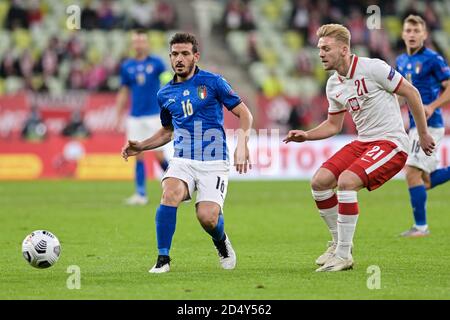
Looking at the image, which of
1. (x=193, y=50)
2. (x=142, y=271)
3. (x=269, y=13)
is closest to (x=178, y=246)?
(x=142, y=271)

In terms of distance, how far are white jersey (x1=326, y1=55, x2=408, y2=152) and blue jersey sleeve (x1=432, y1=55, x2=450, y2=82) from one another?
3.01 m

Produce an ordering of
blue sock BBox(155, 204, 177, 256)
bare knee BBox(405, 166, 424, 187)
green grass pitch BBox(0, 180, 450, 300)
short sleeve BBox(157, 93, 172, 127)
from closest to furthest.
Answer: green grass pitch BBox(0, 180, 450, 300)
blue sock BBox(155, 204, 177, 256)
short sleeve BBox(157, 93, 172, 127)
bare knee BBox(405, 166, 424, 187)

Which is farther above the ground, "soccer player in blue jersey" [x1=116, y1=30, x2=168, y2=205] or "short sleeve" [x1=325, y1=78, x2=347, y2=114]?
"short sleeve" [x1=325, y1=78, x2=347, y2=114]

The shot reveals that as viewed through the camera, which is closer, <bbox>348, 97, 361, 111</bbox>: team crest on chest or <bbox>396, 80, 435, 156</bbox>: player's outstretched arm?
<bbox>396, 80, 435, 156</bbox>: player's outstretched arm

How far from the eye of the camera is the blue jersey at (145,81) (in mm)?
16453

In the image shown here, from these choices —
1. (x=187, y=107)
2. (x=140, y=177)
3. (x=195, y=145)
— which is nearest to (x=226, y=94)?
(x=187, y=107)

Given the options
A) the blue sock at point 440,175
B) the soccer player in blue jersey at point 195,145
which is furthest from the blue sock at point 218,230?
the blue sock at point 440,175

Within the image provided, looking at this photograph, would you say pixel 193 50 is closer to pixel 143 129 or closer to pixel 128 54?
pixel 143 129

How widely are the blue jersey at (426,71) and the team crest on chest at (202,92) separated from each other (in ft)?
13.0

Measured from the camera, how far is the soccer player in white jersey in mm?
8648

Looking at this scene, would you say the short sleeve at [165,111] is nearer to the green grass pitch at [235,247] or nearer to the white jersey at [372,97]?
the green grass pitch at [235,247]

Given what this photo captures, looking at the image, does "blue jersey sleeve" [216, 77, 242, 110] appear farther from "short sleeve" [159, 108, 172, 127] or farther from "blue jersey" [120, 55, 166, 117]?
"blue jersey" [120, 55, 166, 117]

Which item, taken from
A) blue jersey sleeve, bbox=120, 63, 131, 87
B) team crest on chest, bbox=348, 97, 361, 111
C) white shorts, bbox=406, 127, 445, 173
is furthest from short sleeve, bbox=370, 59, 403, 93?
blue jersey sleeve, bbox=120, 63, 131, 87

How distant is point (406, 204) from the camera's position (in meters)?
16.3
